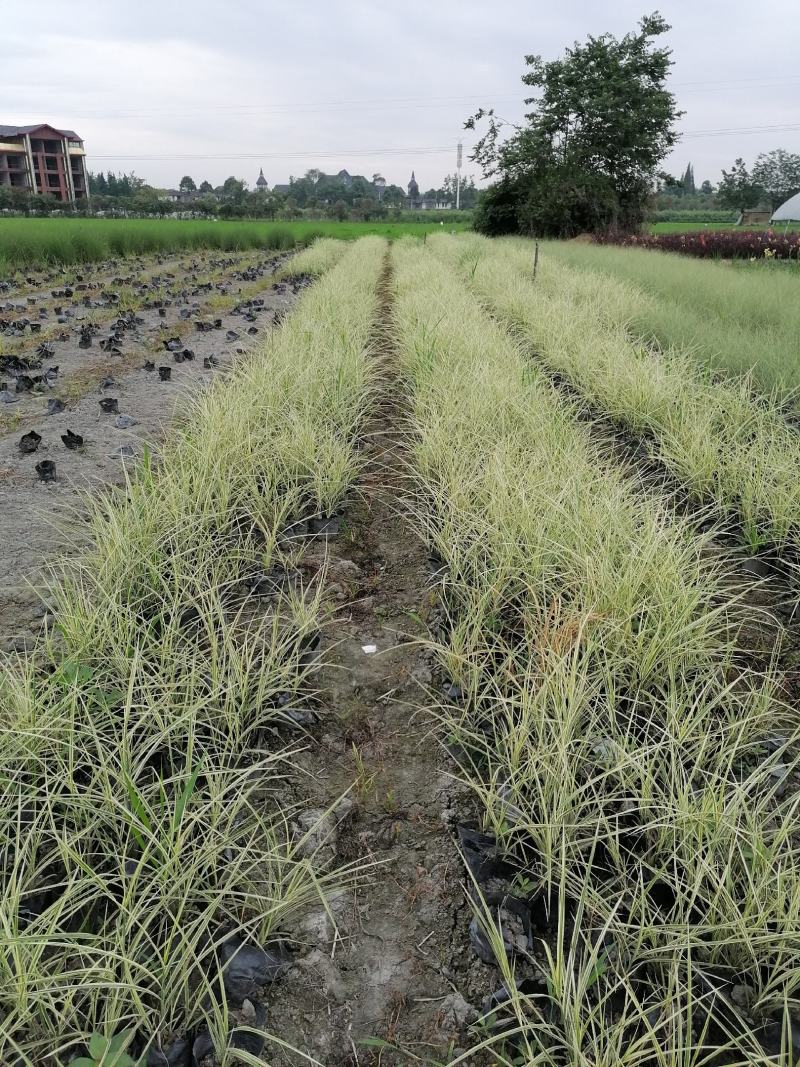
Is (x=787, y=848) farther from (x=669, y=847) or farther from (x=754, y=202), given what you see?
(x=754, y=202)

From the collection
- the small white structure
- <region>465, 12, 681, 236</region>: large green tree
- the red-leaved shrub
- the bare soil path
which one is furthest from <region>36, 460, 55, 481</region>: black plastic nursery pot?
the small white structure

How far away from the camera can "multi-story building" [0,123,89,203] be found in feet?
171

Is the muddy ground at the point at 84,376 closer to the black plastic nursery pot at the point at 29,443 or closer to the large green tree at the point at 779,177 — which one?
the black plastic nursery pot at the point at 29,443

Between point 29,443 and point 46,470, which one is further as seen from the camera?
point 29,443

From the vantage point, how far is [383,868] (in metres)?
1.43

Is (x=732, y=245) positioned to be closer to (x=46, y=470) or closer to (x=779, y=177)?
(x=46, y=470)

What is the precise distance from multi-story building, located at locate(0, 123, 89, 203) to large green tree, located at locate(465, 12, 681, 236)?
→ 45052 millimetres

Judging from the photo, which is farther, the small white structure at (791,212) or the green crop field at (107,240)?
the small white structure at (791,212)

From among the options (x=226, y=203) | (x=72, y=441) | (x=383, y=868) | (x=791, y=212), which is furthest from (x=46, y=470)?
(x=226, y=203)

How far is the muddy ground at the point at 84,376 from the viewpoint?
8.53ft

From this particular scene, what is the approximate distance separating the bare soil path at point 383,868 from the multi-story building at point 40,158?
202 ft

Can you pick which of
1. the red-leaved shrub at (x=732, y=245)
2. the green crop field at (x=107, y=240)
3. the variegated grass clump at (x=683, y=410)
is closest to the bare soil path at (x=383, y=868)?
the variegated grass clump at (x=683, y=410)

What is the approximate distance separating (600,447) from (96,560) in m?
2.77

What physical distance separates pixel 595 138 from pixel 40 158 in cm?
5111
